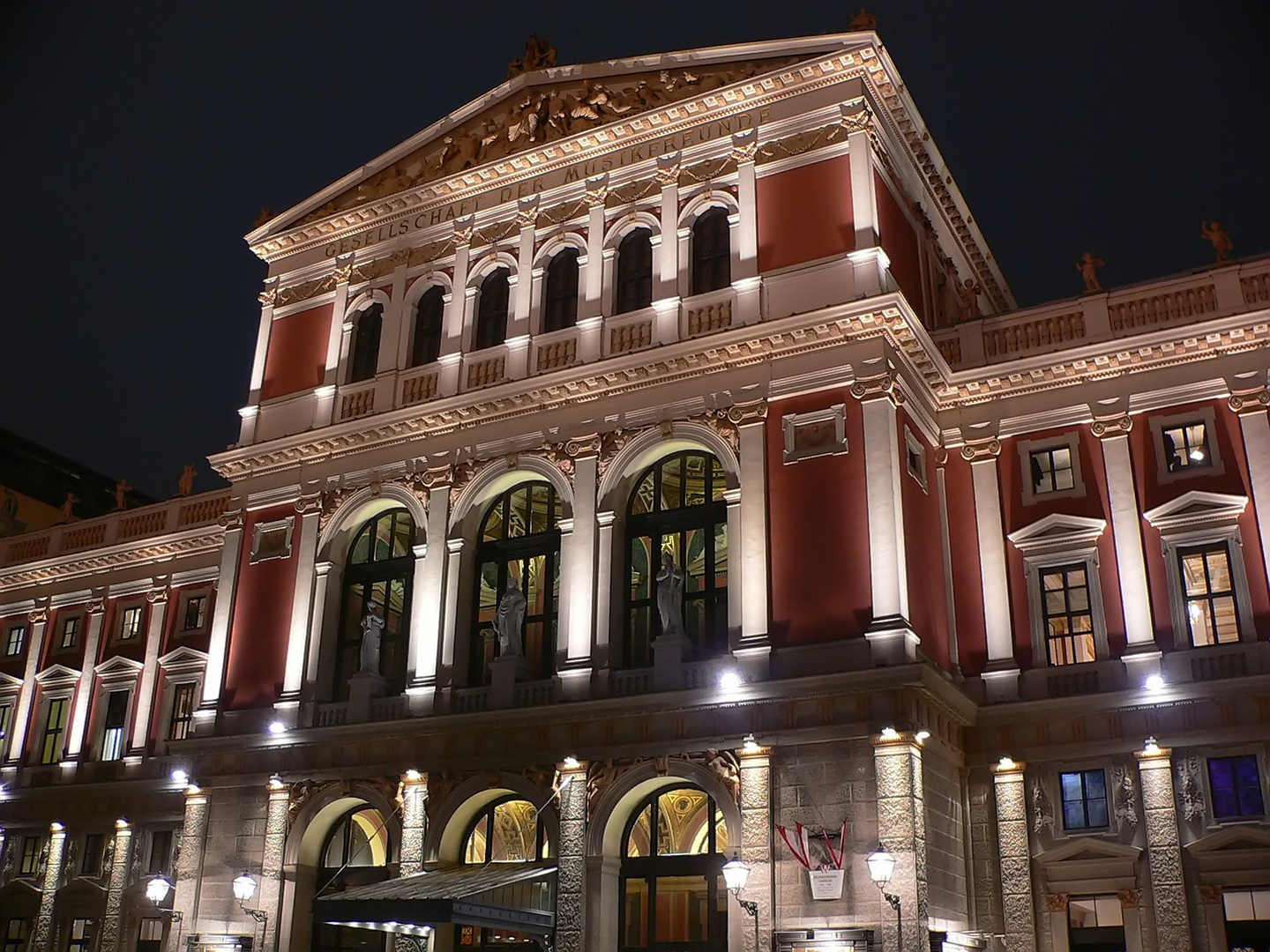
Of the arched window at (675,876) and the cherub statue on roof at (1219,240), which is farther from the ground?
the cherub statue on roof at (1219,240)

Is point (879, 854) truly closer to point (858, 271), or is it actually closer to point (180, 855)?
point (858, 271)

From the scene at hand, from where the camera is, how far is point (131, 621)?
3875 centimetres

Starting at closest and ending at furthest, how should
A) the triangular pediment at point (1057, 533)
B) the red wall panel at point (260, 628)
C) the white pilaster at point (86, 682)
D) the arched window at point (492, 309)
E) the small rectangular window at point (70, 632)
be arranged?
the triangular pediment at point (1057, 533) < the red wall panel at point (260, 628) < the arched window at point (492, 309) < the white pilaster at point (86, 682) < the small rectangular window at point (70, 632)

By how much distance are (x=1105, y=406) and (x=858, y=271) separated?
560 centimetres

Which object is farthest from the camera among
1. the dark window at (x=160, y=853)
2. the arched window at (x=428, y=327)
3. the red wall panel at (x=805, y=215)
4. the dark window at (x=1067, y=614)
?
the dark window at (x=160, y=853)

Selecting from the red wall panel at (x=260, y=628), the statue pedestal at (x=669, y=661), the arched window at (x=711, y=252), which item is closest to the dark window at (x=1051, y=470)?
the arched window at (x=711, y=252)

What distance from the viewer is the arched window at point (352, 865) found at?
90.5ft

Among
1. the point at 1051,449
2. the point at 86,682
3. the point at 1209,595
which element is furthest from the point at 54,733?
the point at 1209,595

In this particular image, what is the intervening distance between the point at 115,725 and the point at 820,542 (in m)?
22.8

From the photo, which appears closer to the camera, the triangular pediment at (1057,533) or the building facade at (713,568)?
the building facade at (713,568)

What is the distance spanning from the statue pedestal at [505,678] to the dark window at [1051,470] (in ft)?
35.9

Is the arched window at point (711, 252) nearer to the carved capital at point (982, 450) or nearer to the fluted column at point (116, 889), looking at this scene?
the carved capital at point (982, 450)

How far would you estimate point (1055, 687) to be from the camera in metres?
25.2

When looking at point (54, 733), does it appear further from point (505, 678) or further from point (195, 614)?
point (505, 678)
